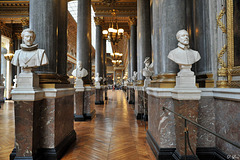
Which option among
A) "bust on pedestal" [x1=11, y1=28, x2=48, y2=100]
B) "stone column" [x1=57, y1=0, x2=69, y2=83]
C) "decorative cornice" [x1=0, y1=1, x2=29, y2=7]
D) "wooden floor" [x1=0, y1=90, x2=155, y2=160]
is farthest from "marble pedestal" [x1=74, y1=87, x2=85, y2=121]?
"decorative cornice" [x1=0, y1=1, x2=29, y2=7]

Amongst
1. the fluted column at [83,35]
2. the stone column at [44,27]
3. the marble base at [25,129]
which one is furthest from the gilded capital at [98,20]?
the marble base at [25,129]

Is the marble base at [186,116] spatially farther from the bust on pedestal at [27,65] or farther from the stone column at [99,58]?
the stone column at [99,58]

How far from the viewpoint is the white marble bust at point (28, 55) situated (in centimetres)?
226

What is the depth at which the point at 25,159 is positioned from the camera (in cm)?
218

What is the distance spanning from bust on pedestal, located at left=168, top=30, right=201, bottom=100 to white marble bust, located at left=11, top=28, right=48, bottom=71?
1.99 m

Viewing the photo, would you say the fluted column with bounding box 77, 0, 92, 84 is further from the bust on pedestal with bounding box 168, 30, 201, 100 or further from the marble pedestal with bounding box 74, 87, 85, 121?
the bust on pedestal with bounding box 168, 30, 201, 100

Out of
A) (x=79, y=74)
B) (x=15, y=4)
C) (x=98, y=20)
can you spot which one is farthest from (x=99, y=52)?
(x=15, y=4)

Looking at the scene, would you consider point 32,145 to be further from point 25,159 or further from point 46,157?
point 46,157

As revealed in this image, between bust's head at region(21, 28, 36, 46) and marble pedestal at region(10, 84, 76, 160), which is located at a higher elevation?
bust's head at region(21, 28, 36, 46)

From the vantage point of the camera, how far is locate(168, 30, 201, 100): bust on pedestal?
223 cm

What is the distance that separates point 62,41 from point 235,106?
323cm

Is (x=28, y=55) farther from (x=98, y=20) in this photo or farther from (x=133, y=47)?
(x=98, y=20)

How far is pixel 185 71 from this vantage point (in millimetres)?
2277

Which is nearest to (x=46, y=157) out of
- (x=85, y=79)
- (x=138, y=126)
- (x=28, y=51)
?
(x=28, y=51)
